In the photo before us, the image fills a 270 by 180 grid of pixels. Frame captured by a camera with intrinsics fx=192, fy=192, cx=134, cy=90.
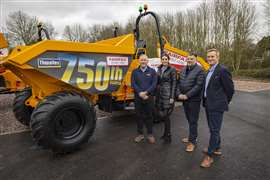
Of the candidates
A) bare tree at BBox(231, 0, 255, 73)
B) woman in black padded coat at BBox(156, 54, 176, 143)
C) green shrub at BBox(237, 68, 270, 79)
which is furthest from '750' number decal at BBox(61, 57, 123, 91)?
bare tree at BBox(231, 0, 255, 73)

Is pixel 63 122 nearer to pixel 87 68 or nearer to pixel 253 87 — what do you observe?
pixel 87 68

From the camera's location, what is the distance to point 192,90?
10.1 feet

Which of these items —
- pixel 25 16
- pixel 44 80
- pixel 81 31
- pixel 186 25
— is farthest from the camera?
pixel 81 31

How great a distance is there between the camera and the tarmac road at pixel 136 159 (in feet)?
8.70

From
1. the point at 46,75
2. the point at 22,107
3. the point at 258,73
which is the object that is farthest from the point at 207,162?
the point at 258,73

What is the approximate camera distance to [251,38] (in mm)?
18109

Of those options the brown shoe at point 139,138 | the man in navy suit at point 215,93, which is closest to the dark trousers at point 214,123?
the man in navy suit at point 215,93

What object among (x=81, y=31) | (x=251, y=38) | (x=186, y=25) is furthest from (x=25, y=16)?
(x=251, y=38)

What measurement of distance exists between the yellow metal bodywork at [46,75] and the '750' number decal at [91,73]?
14 cm

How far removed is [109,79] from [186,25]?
18.8m

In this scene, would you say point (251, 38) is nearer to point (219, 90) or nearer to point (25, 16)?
point (219, 90)

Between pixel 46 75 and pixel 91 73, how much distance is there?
29.9 inches

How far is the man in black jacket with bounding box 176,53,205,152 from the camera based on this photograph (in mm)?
3085

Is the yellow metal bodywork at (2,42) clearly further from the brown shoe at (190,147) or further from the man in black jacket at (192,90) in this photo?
the brown shoe at (190,147)
